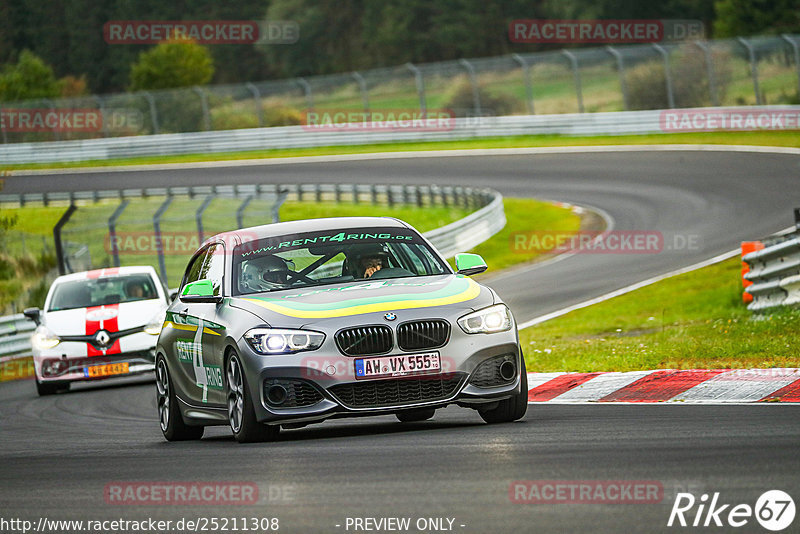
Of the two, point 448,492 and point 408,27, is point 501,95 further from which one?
point 448,492

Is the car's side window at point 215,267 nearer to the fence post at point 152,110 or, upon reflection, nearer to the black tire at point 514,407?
the black tire at point 514,407

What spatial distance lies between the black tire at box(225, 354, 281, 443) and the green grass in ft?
12.8

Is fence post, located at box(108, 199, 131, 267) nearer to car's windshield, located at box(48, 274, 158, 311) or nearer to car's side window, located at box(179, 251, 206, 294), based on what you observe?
car's windshield, located at box(48, 274, 158, 311)

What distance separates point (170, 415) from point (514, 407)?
2.82 metres

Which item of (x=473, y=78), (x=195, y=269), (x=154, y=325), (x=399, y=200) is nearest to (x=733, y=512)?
(x=195, y=269)

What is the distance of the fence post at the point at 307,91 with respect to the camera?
52853 millimetres

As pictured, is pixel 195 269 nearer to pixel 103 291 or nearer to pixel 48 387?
pixel 48 387

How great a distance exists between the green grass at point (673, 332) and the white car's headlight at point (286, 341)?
3777mm

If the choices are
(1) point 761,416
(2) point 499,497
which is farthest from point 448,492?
(1) point 761,416

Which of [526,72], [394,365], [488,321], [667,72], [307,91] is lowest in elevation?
[307,91]

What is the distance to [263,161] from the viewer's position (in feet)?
169

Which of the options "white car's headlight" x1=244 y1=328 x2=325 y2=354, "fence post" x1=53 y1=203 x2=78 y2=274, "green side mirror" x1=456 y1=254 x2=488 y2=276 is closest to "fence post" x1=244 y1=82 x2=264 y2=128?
"fence post" x1=53 y1=203 x2=78 y2=274

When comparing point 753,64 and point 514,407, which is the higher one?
point 514,407

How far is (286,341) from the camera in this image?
836 cm
